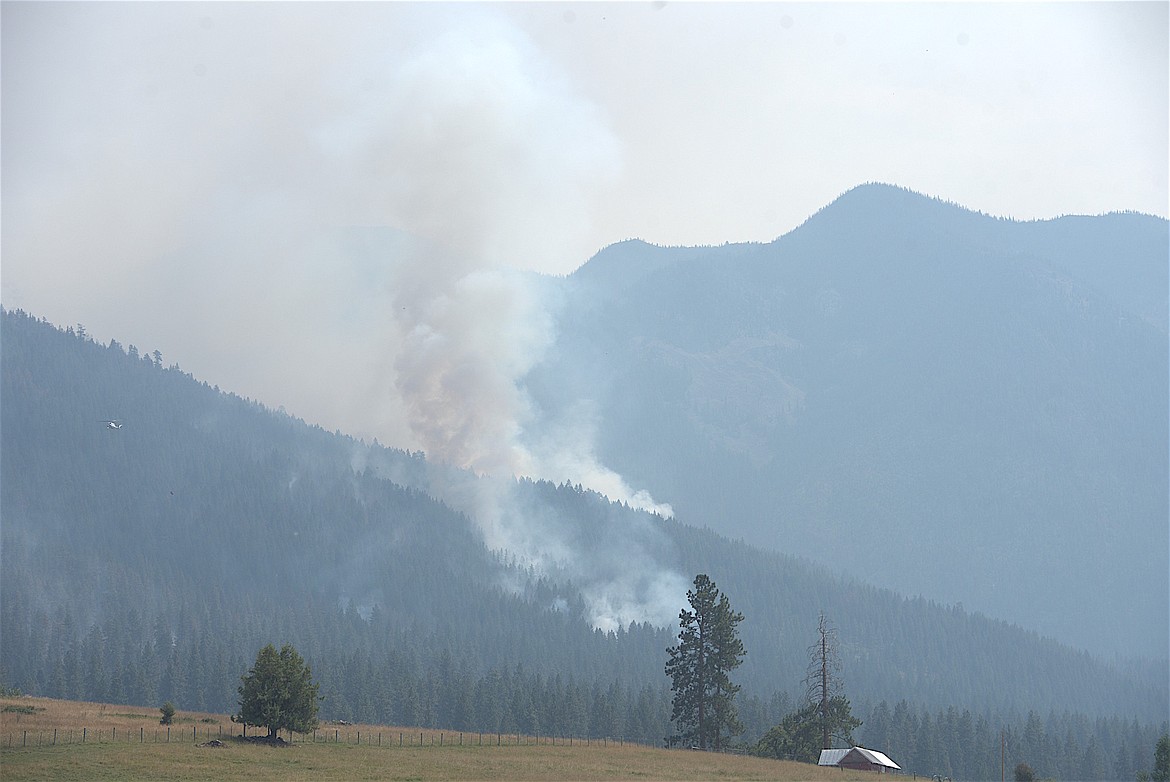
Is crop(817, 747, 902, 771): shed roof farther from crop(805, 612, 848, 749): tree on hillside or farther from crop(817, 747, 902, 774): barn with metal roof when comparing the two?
crop(805, 612, 848, 749): tree on hillside

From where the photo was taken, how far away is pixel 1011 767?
16538 cm

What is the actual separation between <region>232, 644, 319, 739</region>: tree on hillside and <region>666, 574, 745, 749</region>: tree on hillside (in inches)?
1339

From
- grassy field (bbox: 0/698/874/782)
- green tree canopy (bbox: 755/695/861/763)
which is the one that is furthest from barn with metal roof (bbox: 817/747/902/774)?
→ grassy field (bbox: 0/698/874/782)

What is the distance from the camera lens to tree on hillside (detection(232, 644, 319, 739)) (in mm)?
88125

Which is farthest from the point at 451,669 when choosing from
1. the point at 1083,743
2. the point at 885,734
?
the point at 1083,743

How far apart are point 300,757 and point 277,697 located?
21.7 ft

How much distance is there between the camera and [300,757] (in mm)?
83188

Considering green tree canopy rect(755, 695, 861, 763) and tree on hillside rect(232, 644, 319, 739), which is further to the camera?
green tree canopy rect(755, 695, 861, 763)

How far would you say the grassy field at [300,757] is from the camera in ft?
247

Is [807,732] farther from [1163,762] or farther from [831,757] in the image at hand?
[1163,762]

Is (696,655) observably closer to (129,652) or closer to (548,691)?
(548,691)

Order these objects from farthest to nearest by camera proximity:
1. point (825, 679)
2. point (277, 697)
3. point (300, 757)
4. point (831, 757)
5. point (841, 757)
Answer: point (825, 679)
point (831, 757)
point (841, 757)
point (277, 697)
point (300, 757)

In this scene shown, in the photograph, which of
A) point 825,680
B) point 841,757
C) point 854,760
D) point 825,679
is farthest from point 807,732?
point 825,679

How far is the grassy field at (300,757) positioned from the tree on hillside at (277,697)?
1.69 m
